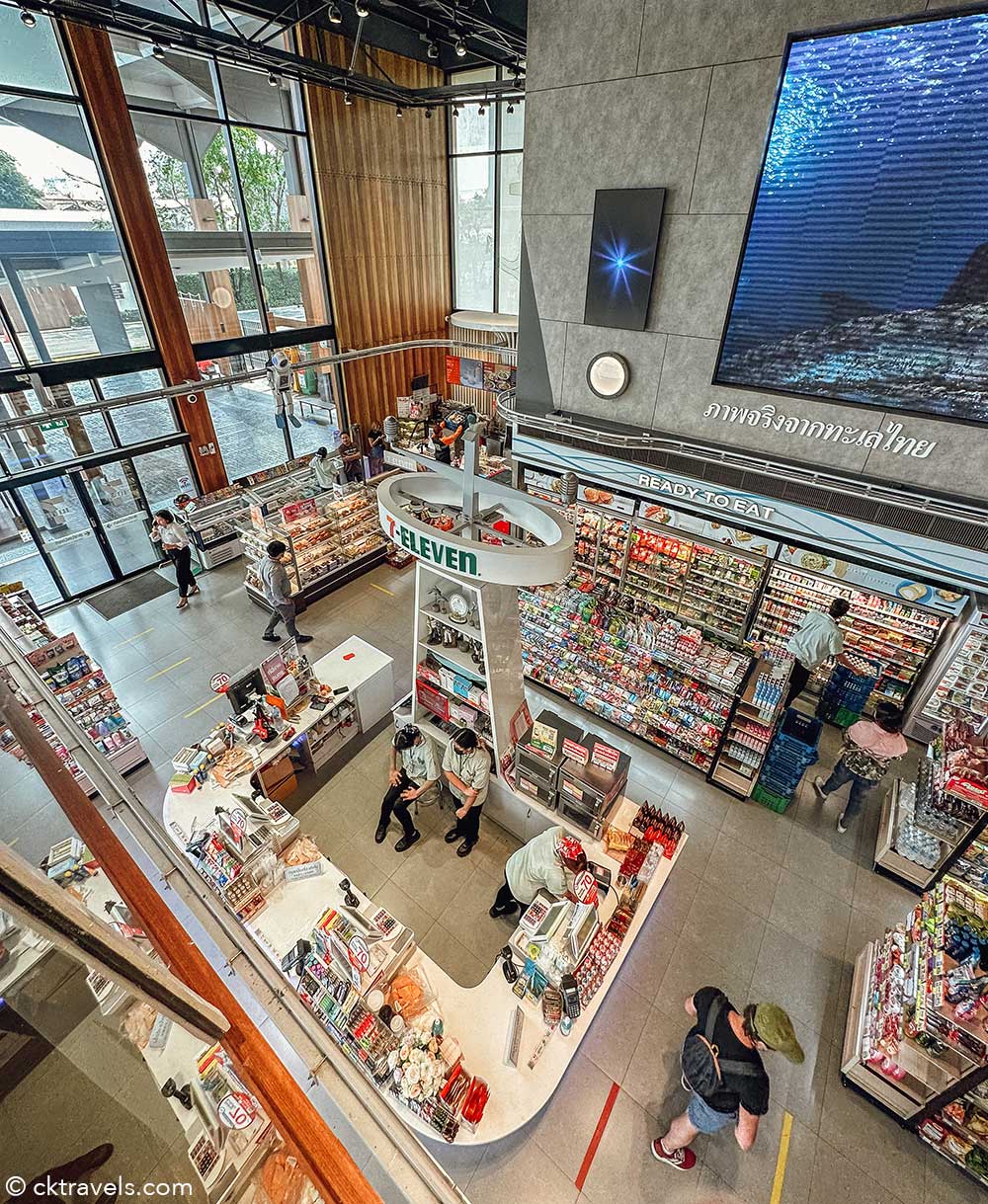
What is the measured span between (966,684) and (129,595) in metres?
12.3

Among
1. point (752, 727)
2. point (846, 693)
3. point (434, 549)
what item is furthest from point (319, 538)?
point (846, 693)

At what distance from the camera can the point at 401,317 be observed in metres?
14.2

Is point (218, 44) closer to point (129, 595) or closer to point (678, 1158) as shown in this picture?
point (129, 595)

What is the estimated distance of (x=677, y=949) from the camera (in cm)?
506

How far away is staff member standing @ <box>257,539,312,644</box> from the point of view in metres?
8.05

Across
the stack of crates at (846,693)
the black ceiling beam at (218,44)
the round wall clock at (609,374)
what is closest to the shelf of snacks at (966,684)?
the stack of crates at (846,693)

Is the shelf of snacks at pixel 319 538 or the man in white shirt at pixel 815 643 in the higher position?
the man in white shirt at pixel 815 643

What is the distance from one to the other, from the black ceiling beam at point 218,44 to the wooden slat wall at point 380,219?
904 mm

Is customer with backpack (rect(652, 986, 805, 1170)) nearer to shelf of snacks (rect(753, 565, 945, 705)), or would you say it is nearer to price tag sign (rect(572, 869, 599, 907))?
price tag sign (rect(572, 869, 599, 907))

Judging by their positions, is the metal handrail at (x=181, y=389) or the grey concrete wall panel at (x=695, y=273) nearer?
the grey concrete wall panel at (x=695, y=273)

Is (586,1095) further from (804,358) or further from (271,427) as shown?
(271,427)

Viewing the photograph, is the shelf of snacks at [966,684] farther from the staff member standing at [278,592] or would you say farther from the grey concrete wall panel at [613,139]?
the staff member standing at [278,592]

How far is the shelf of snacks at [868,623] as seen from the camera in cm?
677

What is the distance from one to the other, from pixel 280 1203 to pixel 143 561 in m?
11.4
